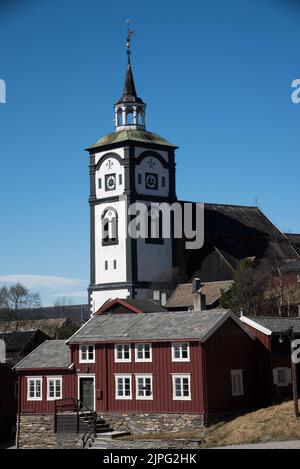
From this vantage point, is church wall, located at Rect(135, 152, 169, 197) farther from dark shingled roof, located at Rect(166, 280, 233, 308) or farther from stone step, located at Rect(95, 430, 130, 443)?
stone step, located at Rect(95, 430, 130, 443)

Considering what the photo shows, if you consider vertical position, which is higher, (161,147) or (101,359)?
(161,147)

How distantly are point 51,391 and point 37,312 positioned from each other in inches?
3553

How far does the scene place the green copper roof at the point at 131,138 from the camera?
298 feet

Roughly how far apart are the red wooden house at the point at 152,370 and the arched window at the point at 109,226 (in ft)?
127

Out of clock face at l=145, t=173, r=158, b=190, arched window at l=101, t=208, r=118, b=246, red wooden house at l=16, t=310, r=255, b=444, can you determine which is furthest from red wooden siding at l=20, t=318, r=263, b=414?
clock face at l=145, t=173, r=158, b=190

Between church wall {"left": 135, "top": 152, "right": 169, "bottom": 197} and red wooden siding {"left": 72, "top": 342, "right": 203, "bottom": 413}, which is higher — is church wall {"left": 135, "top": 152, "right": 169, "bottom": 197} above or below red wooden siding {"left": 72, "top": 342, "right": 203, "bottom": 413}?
above

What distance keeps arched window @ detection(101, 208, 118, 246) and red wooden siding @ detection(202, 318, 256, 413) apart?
43081mm

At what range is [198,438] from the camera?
138 ft

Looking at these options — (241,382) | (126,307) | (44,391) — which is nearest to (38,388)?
(44,391)

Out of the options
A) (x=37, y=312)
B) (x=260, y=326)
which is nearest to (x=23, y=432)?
(x=260, y=326)

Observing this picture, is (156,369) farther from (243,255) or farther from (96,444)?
(243,255)

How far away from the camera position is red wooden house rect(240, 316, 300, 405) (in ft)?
155

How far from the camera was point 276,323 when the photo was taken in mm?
A: 48938

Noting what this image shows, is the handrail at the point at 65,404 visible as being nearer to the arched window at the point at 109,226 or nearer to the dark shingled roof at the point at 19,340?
the dark shingled roof at the point at 19,340
